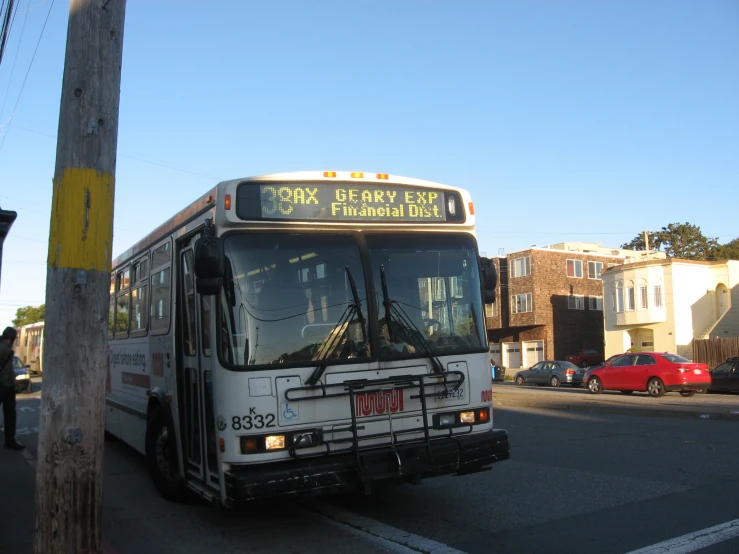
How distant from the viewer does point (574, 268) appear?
59.3 m

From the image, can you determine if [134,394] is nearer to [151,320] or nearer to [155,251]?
[151,320]

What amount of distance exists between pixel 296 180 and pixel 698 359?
36074 millimetres

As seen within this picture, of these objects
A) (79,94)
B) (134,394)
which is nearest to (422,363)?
(79,94)

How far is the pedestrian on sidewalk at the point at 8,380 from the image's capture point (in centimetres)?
1212

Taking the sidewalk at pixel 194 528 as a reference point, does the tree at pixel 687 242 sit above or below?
above

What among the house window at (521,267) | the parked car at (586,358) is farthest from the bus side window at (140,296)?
the house window at (521,267)

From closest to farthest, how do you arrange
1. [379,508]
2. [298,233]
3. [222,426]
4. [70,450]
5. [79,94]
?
[70,450] → [79,94] → [222,426] → [298,233] → [379,508]

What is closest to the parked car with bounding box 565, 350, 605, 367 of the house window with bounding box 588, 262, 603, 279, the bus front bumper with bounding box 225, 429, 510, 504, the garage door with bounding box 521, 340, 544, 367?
the garage door with bounding box 521, 340, 544, 367

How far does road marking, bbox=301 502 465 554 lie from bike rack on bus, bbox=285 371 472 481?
0.60 meters

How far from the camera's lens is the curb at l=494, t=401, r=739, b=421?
1531 centimetres

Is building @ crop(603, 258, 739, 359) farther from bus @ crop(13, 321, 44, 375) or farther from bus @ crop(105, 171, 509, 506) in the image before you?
bus @ crop(105, 171, 509, 506)

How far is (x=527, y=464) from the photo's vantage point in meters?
10.1

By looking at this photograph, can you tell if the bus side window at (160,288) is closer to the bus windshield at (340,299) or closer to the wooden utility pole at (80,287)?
the bus windshield at (340,299)

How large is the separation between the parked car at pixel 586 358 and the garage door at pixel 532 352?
3.38 m
